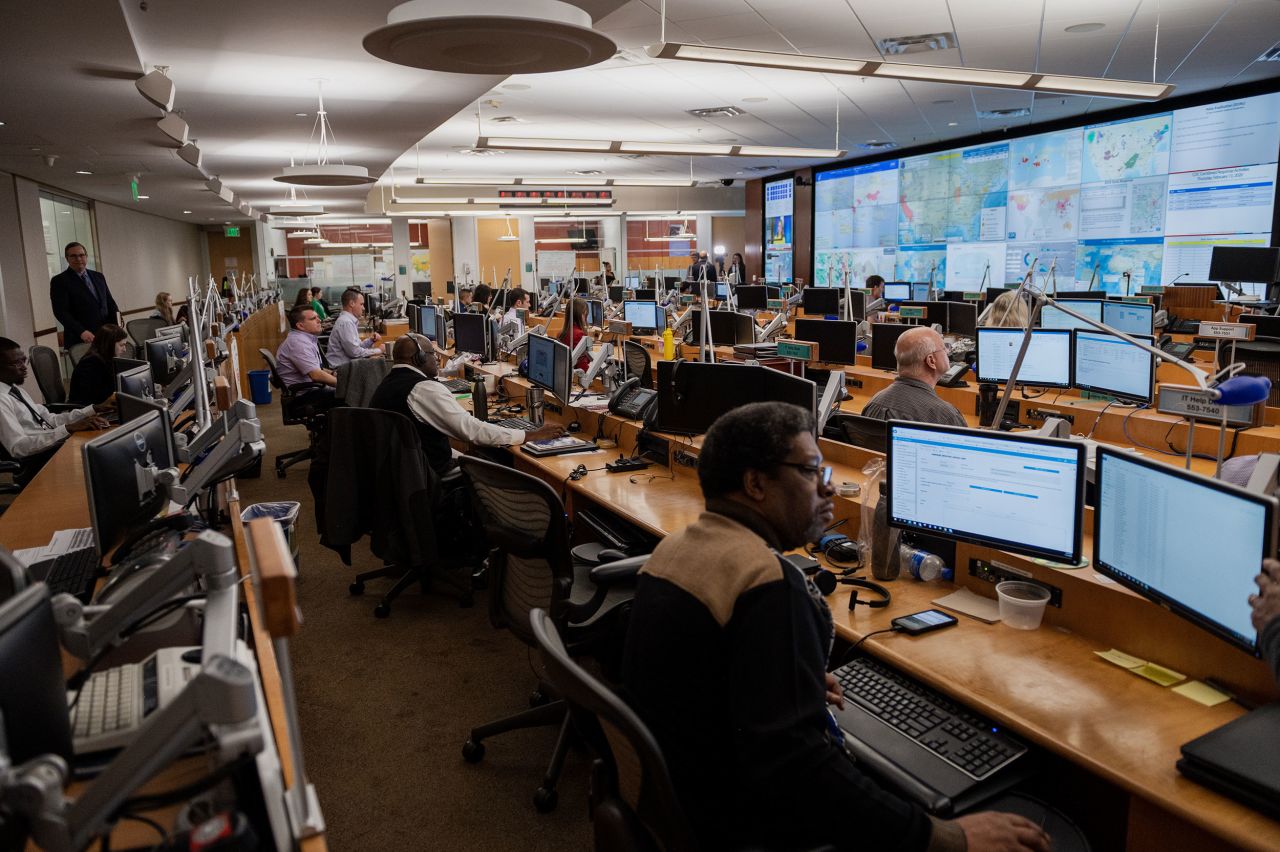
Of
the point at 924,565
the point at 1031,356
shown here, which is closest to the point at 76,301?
the point at 1031,356

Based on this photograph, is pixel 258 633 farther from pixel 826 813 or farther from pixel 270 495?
pixel 270 495

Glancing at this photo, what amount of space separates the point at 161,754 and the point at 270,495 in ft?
18.0

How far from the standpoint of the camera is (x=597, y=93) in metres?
8.44

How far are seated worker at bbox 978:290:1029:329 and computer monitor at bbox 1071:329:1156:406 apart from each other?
0.71m

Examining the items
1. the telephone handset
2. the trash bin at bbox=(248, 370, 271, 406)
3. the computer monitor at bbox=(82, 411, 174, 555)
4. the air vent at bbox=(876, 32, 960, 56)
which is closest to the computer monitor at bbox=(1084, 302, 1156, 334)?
the air vent at bbox=(876, 32, 960, 56)

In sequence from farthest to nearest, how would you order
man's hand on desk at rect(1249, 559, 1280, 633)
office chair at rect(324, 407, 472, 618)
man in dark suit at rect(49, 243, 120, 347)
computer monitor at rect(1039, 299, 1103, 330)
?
man in dark suit at rect(49, 243, 120, 347) < computer monitor at rect(1039, 299, 1103, 330) < office chair at rect(324, 407, 472, 618) < man's hand on desk at rect(1249, 559, 1280, 633)

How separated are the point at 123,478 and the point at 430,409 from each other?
1753 millimetres

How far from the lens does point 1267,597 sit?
147 cm

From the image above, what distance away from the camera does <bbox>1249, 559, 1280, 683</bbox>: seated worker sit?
1447mm

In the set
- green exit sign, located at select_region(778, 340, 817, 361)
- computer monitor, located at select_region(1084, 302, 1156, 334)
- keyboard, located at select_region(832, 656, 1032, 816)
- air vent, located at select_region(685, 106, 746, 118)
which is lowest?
keyboard, located at select_region(832, 656, 1032, 816)

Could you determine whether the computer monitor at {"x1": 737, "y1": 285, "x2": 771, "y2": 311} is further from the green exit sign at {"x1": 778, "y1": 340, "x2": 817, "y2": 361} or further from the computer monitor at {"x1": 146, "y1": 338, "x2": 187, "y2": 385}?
the computer monitor at {"x1": 146, "y1": 338, "x2": 187, "y2": 385}

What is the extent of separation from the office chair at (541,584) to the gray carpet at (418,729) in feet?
0.34

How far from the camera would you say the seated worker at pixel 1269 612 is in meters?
1.45

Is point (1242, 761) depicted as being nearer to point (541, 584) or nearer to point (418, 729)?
point (541, 584)
